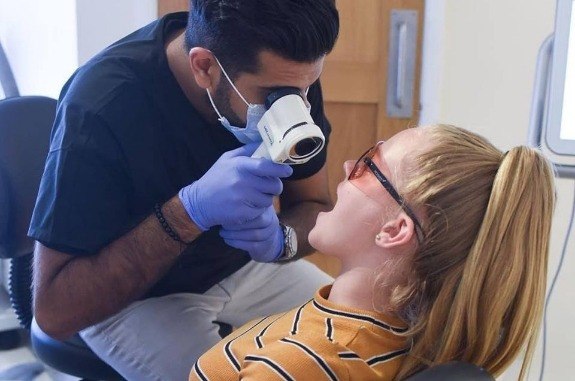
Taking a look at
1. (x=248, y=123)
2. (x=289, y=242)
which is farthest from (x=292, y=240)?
(x=248, y=123)

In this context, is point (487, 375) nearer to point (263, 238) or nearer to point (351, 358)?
point (351, 358)

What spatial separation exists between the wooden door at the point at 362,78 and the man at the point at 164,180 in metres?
0.87

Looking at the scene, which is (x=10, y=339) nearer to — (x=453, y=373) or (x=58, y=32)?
(x=58, y=32)

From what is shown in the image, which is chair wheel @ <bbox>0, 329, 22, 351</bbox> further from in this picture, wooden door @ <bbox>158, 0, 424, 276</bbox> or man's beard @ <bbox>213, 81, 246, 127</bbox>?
man's beard @ <bbox>213, 81, 246, 127</bbox>

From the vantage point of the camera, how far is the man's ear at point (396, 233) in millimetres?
845

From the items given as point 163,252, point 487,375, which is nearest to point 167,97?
point 163,252

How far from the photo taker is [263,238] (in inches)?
42.9

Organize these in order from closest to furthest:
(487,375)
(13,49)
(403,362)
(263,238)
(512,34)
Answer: (487,375)
(403,362)
(263,238)
(512,34)
(13,49)

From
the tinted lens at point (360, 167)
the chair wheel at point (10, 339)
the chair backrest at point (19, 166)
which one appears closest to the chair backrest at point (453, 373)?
the tinted lens at point (360, 167)

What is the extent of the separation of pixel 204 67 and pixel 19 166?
1.49 feet

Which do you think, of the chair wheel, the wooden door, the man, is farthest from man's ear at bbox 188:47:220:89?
the chair wheel

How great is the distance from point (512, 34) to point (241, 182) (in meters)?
1.31

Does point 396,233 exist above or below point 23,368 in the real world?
above

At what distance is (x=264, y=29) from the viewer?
1.03 m
